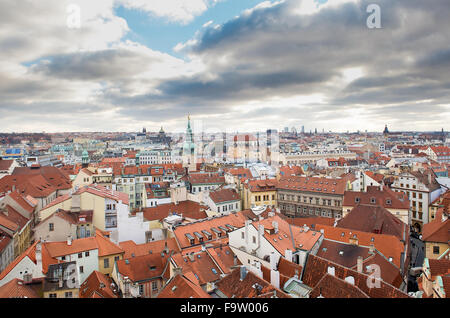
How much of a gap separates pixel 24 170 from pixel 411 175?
55.4m

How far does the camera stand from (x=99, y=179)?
45.7 metres

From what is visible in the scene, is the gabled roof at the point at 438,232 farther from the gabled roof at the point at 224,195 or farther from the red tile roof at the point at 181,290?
the gabled roof at the point at 224,195

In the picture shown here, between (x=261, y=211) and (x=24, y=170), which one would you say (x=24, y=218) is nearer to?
(x=261, y=211)

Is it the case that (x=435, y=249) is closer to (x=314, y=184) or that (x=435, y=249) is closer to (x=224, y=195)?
(x=314, y=184)

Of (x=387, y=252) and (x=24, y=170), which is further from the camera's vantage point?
(x=24, y=170)

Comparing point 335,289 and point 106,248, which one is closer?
point 335,289

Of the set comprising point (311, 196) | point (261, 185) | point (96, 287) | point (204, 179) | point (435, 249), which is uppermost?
point (204, 179)

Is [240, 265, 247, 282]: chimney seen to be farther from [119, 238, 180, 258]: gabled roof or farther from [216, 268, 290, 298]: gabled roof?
[119, 238, 180, 258]: gabled roof

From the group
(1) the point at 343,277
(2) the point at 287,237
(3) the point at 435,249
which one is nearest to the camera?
(1) the point at 343,277

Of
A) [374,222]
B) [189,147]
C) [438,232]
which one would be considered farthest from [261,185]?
[189,147]

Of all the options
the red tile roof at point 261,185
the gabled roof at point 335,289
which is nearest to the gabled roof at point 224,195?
the red tile roof at point 261,185

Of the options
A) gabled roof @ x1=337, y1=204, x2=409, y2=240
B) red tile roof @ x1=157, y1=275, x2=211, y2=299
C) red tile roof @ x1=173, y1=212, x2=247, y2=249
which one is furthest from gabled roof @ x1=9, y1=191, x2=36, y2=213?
gabled roof @ x1=337, y1=204, x2=409, y2=240
